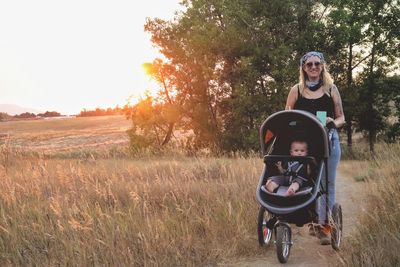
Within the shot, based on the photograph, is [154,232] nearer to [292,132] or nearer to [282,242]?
[282,242]

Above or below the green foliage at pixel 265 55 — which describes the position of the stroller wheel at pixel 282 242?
below

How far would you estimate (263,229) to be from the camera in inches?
225

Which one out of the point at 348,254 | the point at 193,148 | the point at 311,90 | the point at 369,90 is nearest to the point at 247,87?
the point at 193,148

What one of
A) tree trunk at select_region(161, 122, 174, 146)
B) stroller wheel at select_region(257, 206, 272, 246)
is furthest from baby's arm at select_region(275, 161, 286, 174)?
tree trunk at select_region(161, 122, 174, 146)

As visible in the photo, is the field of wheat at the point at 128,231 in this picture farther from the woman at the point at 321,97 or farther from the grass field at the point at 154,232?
the woman at the point at 321,97

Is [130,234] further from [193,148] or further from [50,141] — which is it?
[50,141]

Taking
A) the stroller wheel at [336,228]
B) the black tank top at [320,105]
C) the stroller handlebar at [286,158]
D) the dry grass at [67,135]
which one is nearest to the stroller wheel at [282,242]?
the stroller wheel at [336,228]

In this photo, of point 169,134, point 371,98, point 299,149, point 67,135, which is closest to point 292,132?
point 299,149

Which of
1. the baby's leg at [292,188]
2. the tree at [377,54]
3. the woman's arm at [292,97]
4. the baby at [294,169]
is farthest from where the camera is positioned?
the tree at [377,54]

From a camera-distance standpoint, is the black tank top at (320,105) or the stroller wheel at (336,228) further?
the black tank top at (320,105)

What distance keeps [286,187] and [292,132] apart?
0.66 m

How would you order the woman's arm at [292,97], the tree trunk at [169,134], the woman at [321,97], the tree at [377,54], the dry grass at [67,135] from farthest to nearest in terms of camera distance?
1. the dry grass at [67,135]
2. the tree trunk at [169,134]
3. the tree at [377,54]
4. the woman's arm at [292,97]
5. the woman at [321,97]

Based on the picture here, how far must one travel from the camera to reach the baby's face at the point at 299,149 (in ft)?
17.6

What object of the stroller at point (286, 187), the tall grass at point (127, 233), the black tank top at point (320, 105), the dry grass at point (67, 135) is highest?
the black tank top at point (320, 105)
